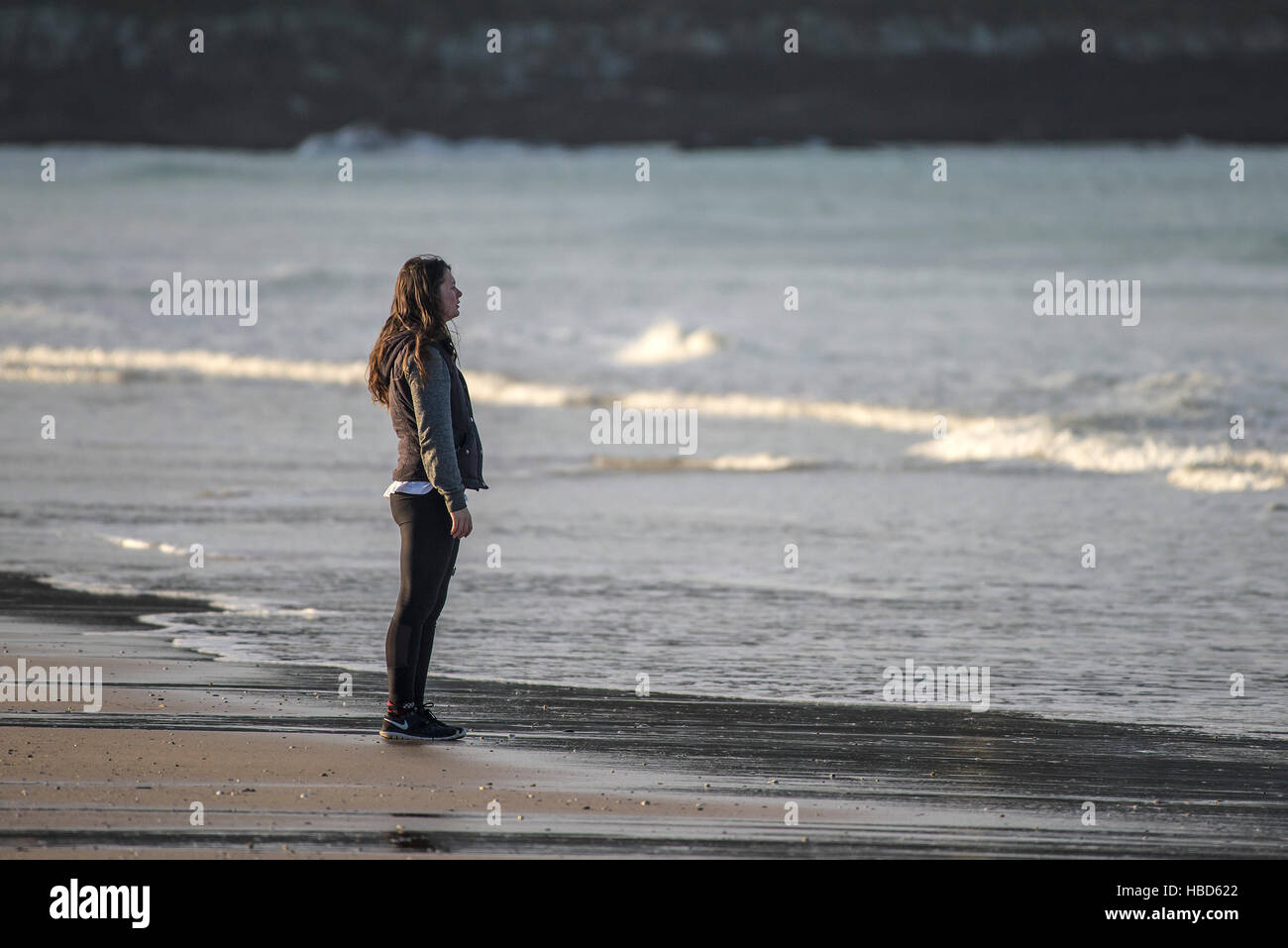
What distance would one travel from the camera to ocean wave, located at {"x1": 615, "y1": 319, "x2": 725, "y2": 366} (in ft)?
105

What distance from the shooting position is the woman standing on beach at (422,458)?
6062mm

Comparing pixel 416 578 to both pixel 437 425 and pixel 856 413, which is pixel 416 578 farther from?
pixel 856 413

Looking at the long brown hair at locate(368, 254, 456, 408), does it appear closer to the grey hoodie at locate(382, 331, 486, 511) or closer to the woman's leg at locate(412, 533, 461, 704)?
the grey hoodie at locate(382, 331, 486, 511)

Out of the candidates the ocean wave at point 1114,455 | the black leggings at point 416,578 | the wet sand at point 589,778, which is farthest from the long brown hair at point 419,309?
the ocean wave at point 1114,455

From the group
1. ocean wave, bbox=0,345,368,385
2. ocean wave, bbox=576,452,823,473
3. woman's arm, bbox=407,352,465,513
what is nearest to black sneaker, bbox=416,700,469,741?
woman's arm, bbox=407,352,465,513

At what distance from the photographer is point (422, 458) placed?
20.1 ft

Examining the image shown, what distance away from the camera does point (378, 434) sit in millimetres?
17172

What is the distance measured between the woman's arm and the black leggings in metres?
0.19

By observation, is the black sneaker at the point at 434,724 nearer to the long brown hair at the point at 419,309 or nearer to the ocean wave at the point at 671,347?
the long brown hair at the point at 419,309

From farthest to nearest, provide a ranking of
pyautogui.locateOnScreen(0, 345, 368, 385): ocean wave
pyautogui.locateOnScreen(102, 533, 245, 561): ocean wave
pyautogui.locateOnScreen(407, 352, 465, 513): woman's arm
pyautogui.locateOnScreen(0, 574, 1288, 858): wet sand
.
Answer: pyautogui.locateOnScreen(0, 345, 368, 385): ocean wave < pyautogui.locateOnScreen(102, 533, 245, 561): ocean wave < pyautogui.locateOnScreen(407, 352, 465, 513): woman's arm < pyautogui.locateOnScreen(0, 574, 1288, 858): wet sand

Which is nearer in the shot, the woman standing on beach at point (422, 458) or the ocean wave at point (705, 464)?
the woman standing on beach at point (422, 458)

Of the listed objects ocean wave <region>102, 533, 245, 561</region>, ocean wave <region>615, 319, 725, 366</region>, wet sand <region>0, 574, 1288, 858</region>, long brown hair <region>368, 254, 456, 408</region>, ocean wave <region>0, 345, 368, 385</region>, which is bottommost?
wet sand <region>0, 574, 1288, 858</region>

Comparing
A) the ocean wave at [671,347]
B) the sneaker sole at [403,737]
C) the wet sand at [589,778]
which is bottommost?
the wet sand at [589,778]

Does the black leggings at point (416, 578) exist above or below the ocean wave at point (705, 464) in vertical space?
below
